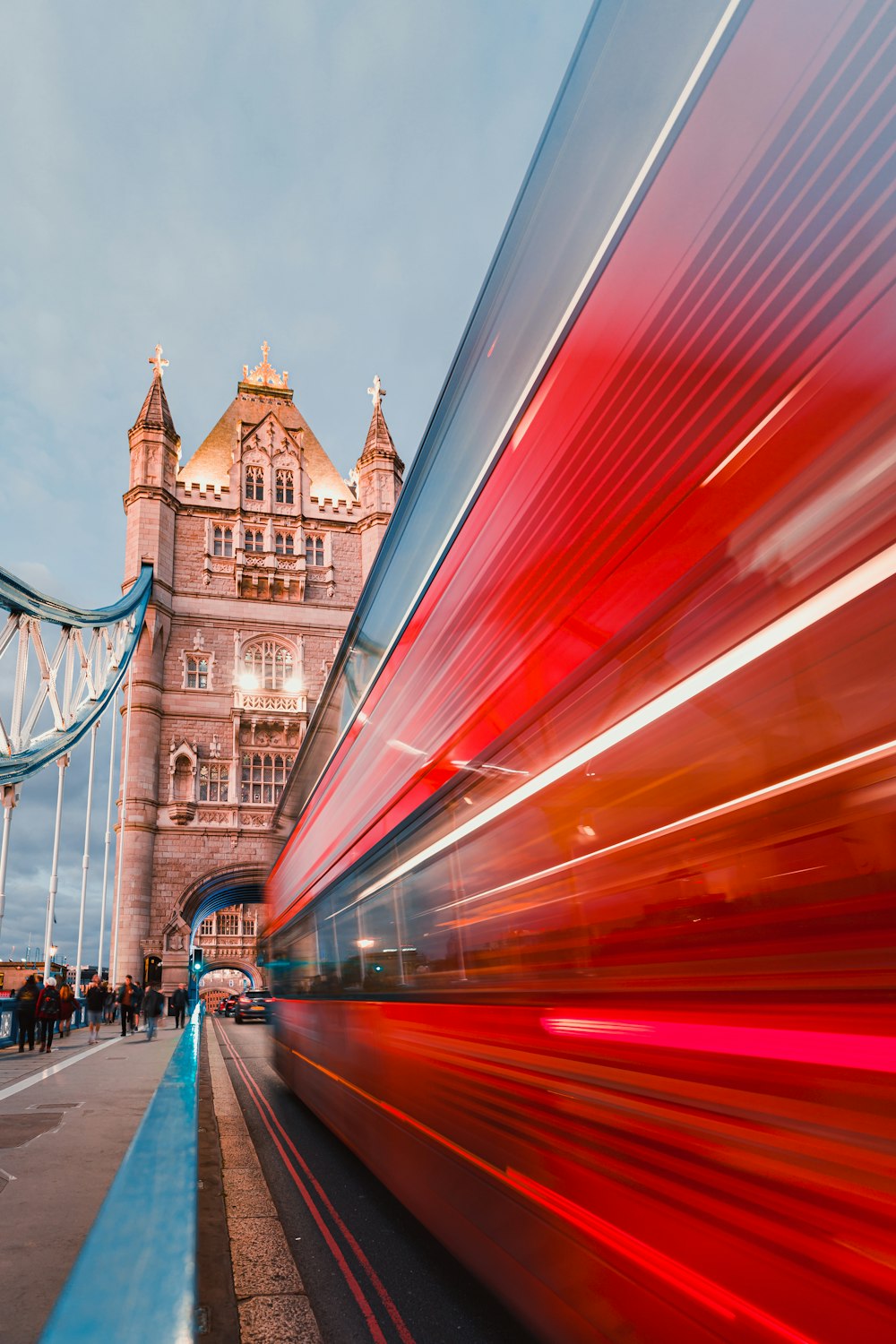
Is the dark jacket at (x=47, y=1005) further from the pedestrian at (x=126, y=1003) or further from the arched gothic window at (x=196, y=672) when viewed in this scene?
A: the arched gothic window at (x=196, y=672)

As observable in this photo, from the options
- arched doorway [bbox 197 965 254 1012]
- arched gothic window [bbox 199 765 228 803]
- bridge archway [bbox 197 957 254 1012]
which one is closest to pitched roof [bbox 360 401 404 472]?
arched gothic window [bbox 199 765 228 803]

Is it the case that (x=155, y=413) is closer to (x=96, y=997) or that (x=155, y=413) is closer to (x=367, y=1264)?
(x=96, y=997)

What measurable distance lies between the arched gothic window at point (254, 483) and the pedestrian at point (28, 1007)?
947 inches

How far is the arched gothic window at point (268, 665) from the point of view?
32.4 metres

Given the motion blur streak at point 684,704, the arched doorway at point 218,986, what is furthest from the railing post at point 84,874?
the arched doorway at point 218,986

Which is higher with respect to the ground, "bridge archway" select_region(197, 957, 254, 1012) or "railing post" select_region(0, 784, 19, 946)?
"railing post" select_region(0, 784, 19, 946)

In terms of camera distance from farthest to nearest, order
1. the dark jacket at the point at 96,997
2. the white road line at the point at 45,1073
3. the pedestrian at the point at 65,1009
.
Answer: the dark jacket at the point at 96,997 → the pedestrian at the point at 65,1009 → the white road line at the point at 45,1073

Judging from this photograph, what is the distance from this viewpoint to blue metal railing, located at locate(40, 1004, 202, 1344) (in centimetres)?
208

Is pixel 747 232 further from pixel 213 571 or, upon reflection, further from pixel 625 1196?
pixel 213 571

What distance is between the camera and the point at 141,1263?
2.56 meters

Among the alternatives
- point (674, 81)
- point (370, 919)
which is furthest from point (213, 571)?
point (674, 81)

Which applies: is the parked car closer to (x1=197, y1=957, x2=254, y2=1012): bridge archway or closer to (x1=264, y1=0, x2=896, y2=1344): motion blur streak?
(x1=264, y1=0, x2=896, y2=1344): motion blur streak

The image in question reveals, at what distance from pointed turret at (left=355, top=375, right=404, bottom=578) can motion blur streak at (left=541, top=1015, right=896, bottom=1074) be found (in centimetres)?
3349

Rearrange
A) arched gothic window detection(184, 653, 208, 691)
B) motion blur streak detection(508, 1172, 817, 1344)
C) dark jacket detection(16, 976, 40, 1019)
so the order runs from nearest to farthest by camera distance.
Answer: motion blur streak detection(508, 1172, 817, 1344) → dark jacket detection(16, 976, 40, 1019) → arched gothic window detection(184, 653, 208, 691)
